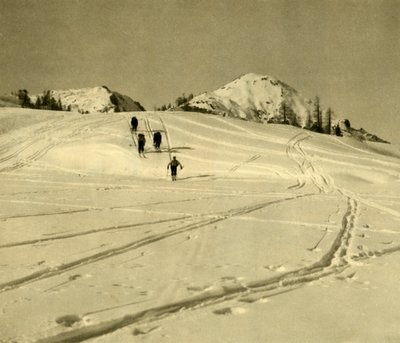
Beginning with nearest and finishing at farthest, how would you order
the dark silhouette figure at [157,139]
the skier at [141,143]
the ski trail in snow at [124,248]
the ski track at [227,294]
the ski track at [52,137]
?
the ski track at [227,294]
the ski trail in snow at [124,248]
the ski track at [52,137]
the skier at [141,143]
the dark silhouette figure at [157,139]

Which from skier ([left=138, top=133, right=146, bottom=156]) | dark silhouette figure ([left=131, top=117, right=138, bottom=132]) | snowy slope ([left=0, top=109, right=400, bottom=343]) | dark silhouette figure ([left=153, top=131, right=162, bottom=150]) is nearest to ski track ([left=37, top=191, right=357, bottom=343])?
snowy slope ([left=0, top=109, right=400, bottom=343])

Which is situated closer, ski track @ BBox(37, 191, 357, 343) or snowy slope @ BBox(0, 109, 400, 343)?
ski track @ BBox(37, 191, 357, 343)

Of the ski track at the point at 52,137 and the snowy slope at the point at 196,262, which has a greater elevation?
the ski track at the point at 52,137

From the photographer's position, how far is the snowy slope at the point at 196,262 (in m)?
4.29

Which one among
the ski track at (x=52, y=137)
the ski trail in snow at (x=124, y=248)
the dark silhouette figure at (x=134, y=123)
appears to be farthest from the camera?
the dark silhouette figure at (x=134, y=123)

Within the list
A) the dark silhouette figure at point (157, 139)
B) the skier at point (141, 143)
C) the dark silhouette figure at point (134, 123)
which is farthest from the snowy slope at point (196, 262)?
the dark silhouette figure at point (134, 123)

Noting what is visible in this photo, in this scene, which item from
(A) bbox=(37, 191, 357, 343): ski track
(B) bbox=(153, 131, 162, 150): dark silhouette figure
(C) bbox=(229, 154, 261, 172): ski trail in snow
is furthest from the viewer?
(B) bbox=(153, 131, 162, 150): dark silhouette figure

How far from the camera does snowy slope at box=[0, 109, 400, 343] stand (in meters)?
4.29

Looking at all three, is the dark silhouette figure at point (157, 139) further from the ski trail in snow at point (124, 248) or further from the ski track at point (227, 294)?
the ski track at point (227, 294)

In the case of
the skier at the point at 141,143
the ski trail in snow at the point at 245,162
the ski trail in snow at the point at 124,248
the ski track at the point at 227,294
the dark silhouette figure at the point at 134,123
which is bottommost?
the ski track at the point at 227,294

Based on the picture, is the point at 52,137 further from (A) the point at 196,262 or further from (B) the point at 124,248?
(A) the point at 196,262

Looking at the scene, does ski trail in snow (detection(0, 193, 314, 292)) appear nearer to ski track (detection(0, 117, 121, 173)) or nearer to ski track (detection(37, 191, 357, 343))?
ski track (detection(37, 191, 357, 343))

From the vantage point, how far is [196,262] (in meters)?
6.36

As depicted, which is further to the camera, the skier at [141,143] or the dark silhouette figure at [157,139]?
the dark silhouette figure at [157,139]
